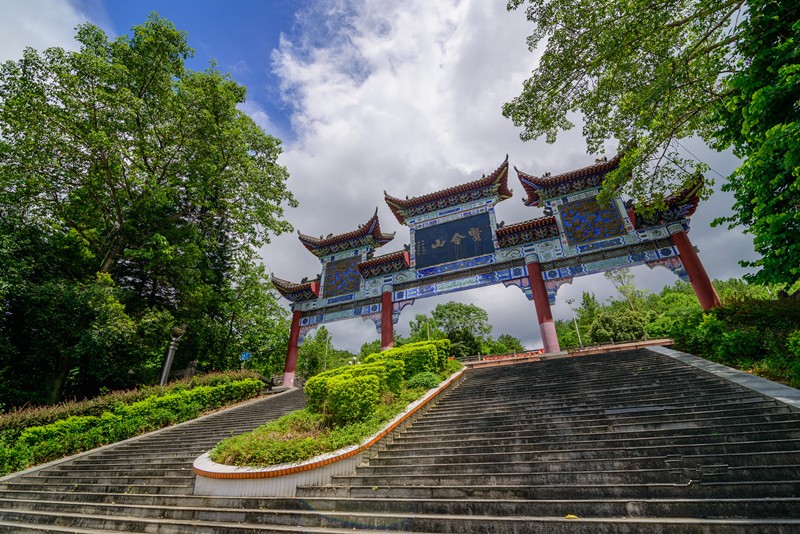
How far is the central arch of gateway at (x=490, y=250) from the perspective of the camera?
13.7 meters

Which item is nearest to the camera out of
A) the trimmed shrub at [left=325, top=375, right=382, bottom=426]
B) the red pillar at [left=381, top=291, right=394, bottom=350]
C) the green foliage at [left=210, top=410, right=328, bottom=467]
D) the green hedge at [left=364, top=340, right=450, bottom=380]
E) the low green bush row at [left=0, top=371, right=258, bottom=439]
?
the green foliage at [left=210, top=410, right=328, bottom=467]

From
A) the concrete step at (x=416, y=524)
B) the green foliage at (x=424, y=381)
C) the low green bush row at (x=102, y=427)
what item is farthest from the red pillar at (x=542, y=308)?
the low green bush row at (x=102, y=427)

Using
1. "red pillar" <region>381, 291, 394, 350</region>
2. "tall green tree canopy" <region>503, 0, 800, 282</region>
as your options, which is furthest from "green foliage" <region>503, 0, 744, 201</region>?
"red pillar" <region>381, 291, 394, 350</region>

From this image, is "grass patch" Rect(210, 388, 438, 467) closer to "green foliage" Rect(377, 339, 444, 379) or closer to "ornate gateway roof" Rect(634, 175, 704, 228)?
"green foliage" Rect(377, 339, 444, 379)

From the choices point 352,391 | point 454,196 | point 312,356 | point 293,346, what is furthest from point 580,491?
point 312,356

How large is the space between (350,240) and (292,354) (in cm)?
743

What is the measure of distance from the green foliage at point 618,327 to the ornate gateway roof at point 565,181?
15.2 m

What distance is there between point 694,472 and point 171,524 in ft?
19.9

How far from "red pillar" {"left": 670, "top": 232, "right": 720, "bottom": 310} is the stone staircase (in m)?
6.49

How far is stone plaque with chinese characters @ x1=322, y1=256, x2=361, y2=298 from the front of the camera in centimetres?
Answer: 1925

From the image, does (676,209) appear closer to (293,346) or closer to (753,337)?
(753,337)

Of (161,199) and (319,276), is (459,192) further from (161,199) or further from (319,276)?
(161,199)

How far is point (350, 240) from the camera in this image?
20.4m

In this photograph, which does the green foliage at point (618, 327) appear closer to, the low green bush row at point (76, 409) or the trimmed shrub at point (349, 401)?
the trimmed shrub at point (349, 401)
